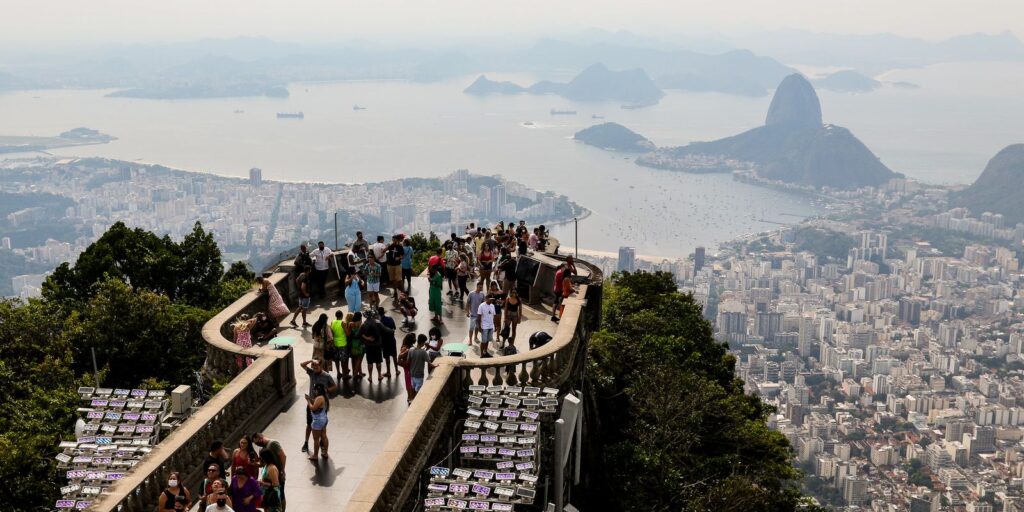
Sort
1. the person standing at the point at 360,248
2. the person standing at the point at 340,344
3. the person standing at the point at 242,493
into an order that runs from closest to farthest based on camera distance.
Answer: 1. the person standing at the point at 242,493
2. the person standing at the point at 340,344
3. the person standing at the point at 360,248

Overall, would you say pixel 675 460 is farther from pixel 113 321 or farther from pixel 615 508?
pixel 113 321

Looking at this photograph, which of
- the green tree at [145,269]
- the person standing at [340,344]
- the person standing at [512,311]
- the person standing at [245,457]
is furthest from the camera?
the green tree at [145,269]

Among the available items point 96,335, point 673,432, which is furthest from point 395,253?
point 96,335

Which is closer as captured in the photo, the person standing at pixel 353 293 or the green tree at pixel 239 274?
the person standing at pixel 353 293

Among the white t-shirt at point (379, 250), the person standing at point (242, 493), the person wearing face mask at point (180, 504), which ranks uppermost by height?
the white t-shirt at point (379, 250)

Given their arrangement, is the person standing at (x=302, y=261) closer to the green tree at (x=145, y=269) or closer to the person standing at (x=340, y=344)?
the person standing at (x=340, y=344)

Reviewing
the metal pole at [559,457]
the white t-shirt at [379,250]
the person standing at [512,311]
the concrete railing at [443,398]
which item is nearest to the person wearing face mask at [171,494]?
the concrete railing at [443,398]

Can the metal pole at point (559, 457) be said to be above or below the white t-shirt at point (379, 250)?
below
